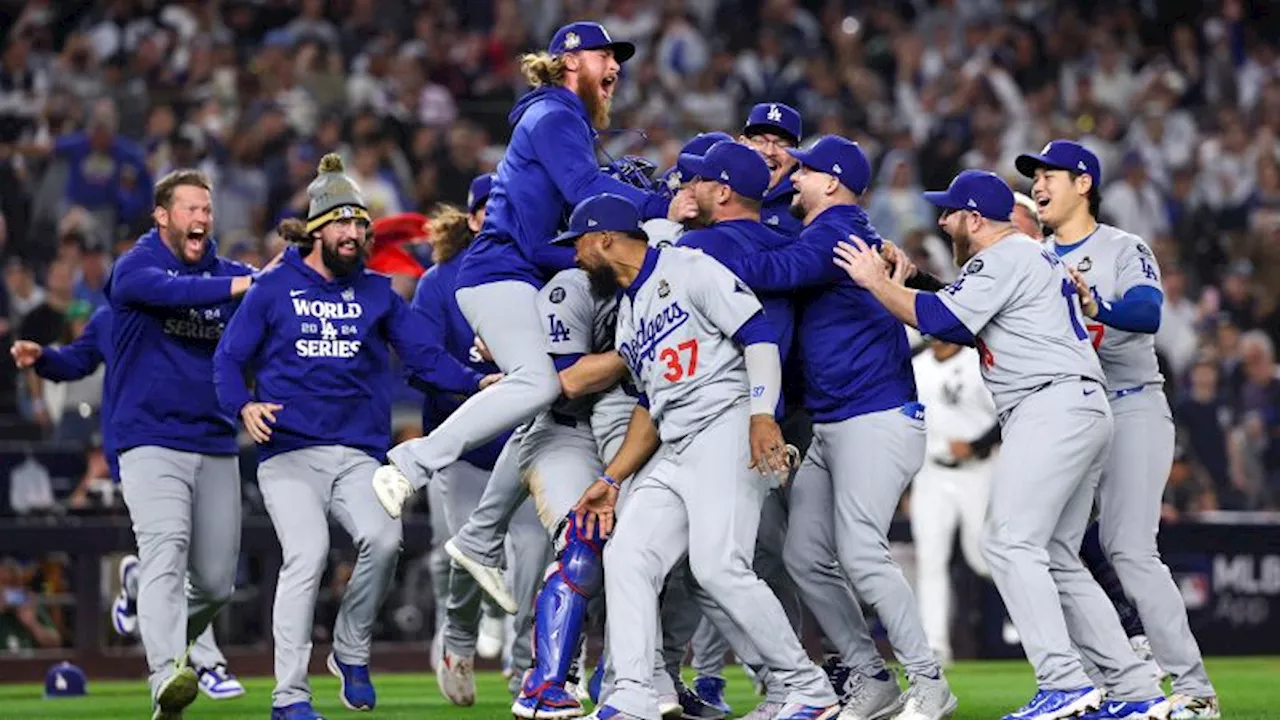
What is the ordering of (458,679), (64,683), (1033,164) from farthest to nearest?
1. (64,683)
2. (458,679)
3. (1033,164)

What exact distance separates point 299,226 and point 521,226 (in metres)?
1.40

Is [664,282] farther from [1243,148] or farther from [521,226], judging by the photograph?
[1243,148]

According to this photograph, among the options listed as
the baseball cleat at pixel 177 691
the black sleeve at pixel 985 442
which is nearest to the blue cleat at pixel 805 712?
the baseball cleat at pixel 177 691

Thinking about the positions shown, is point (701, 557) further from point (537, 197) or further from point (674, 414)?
point (537, 197)

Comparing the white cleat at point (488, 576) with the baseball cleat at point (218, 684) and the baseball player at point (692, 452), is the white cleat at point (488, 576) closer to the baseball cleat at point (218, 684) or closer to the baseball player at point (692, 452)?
the baseball player at point (692, 452)

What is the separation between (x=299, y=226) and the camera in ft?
35.3

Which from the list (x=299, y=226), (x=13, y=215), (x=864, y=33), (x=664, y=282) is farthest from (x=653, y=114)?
(x=664, y=282)

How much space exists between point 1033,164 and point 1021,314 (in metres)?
1.28

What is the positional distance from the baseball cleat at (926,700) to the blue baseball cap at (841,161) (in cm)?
219

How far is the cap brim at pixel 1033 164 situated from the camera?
10406 mm

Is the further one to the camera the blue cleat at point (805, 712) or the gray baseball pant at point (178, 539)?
the gray baseball pant at point (178, 539)

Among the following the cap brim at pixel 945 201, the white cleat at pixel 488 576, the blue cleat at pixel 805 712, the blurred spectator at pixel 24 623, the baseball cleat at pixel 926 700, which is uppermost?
the cap brim at pixel 945 201

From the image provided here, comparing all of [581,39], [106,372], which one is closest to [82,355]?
[106,372]

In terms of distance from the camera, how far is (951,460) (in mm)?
15984
